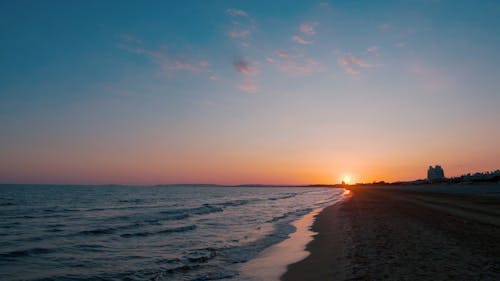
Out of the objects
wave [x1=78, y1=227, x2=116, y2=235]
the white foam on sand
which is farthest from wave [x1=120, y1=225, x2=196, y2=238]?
the white foam on sand

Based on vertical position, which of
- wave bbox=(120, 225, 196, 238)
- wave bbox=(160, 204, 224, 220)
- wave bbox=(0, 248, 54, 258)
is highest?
wave bbox=(0, 248, 54, 258)

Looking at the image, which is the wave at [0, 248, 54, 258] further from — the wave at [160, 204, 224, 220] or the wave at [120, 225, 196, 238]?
the wave at [160, 204, 224, 220]

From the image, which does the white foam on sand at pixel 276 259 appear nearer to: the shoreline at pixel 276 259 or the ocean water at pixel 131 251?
the shoreline at pixel 276 259

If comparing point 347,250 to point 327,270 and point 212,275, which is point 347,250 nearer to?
point 327,270

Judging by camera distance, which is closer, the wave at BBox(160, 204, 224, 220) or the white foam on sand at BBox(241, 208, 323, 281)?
the white foam on sand at BBox(241, 208, 323, 281)

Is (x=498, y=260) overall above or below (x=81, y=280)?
above

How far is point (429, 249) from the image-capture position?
1266 centimetres

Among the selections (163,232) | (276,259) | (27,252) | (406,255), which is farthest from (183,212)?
(406,255)

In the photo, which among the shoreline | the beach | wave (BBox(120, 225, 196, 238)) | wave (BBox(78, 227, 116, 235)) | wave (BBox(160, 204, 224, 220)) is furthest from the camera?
wave (BBox(160, 204, 224, 220))

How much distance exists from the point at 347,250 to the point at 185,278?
21.1 ft

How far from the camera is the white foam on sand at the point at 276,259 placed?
38.0ft

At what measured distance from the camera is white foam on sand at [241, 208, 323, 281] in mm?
11573

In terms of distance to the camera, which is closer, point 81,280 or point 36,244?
point 81,280

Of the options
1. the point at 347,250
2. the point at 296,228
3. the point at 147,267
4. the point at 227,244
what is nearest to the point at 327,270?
the point at 347,250
